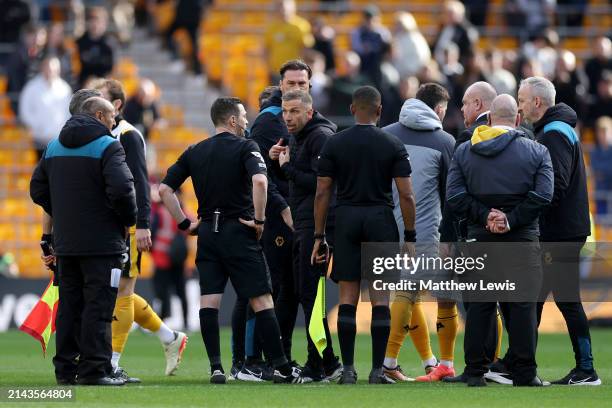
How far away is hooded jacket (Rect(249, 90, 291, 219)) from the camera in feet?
43.5

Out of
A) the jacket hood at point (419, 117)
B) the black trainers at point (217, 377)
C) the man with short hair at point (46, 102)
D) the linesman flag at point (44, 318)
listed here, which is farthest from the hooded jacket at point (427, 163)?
the man with short hair at point (46, 102)

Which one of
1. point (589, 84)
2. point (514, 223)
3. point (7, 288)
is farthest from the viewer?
point (589, 84)

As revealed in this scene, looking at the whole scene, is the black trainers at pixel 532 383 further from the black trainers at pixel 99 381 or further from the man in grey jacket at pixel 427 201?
the black trainers at pixel 99 381

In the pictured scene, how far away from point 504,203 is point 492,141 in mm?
475

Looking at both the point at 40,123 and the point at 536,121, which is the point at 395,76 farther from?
the point at 536,121

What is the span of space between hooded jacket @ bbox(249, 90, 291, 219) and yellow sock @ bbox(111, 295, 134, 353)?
140 centimetres

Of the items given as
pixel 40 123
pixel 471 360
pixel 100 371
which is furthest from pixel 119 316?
pixel 40 123

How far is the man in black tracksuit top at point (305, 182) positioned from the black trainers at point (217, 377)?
772 millimetres

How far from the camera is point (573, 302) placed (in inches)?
486

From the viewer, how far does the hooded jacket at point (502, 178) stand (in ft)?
38.5

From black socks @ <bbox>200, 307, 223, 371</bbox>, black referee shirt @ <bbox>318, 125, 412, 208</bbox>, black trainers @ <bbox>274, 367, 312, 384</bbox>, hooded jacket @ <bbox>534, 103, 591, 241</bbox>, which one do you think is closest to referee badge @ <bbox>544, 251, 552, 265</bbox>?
hooded jacket @ <bbox>534, 103, 591, 241</bbox>

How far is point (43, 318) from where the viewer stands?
42.4ft

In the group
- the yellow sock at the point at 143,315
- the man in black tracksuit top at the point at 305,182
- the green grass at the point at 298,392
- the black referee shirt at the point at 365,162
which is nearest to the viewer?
the green grass at the point at 298,392

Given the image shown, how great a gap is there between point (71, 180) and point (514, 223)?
3.38 meters
